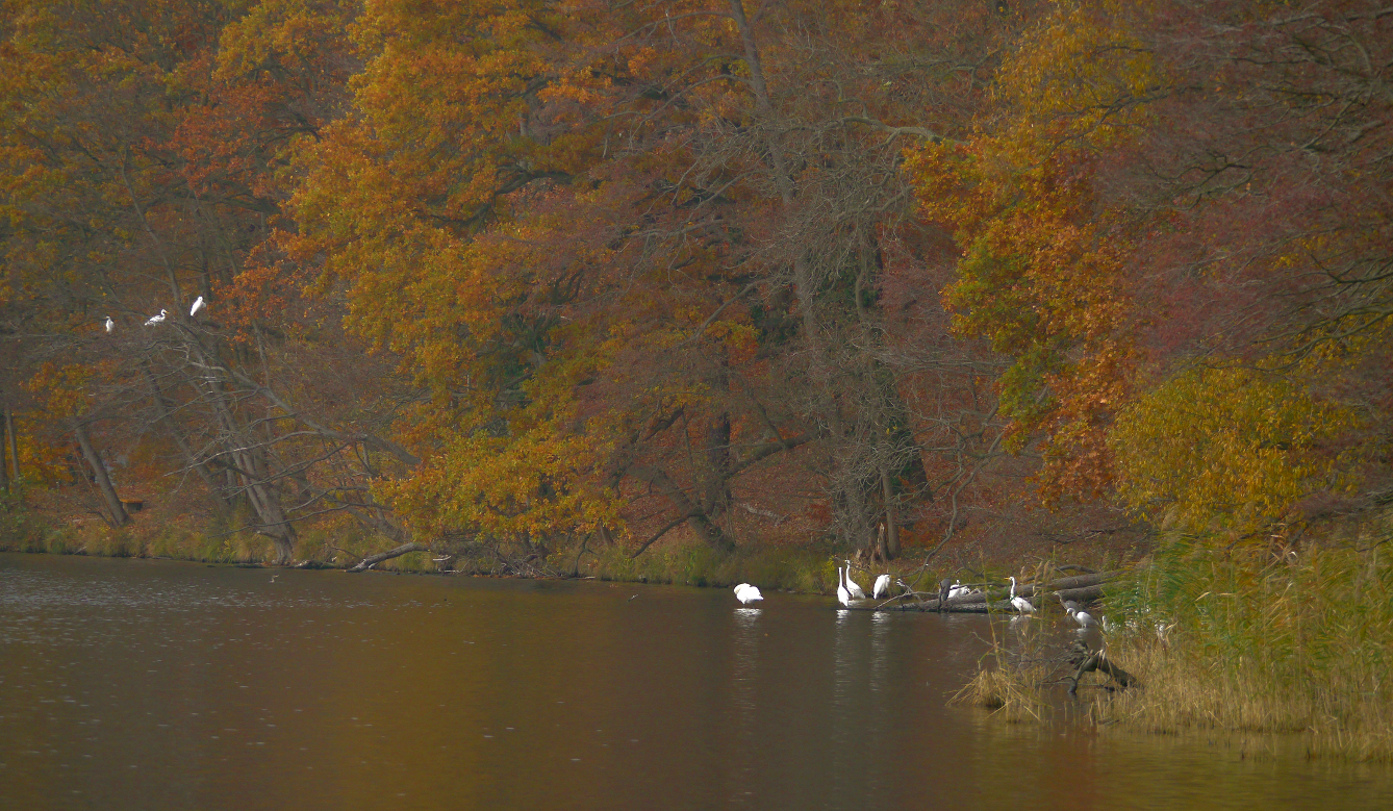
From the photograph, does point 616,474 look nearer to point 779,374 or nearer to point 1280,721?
point 779,374

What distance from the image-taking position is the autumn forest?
1535 cm

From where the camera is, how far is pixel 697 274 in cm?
3447

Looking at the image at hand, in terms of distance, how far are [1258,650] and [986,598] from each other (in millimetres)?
10082

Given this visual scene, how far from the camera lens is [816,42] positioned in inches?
1238

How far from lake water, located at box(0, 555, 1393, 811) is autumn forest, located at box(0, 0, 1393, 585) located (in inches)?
134

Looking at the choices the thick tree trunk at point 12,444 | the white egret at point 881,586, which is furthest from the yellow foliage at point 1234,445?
the thick tree trunk at point 12,444

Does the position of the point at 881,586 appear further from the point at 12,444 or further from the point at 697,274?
the point at 12,444

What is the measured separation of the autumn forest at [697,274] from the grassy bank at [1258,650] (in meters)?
0.63

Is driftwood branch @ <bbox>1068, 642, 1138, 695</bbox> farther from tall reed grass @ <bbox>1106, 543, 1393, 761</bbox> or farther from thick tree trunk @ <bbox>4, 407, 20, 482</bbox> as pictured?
thick tree trunk @ <bbox>4, 407, 20, 482</bbox>

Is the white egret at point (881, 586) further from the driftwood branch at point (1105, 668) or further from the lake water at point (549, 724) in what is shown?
the driftwood branch at point (1105, 668)

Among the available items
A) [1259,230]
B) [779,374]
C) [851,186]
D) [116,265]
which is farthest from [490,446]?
[1259,230]

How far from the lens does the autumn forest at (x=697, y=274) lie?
604 inches

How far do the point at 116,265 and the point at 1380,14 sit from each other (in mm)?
36223

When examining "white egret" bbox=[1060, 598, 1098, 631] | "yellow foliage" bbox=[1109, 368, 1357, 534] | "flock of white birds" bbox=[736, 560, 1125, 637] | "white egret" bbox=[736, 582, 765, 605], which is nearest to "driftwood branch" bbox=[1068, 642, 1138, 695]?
"yellow foliage" bbox=[1109, 368, 1357, 534]
